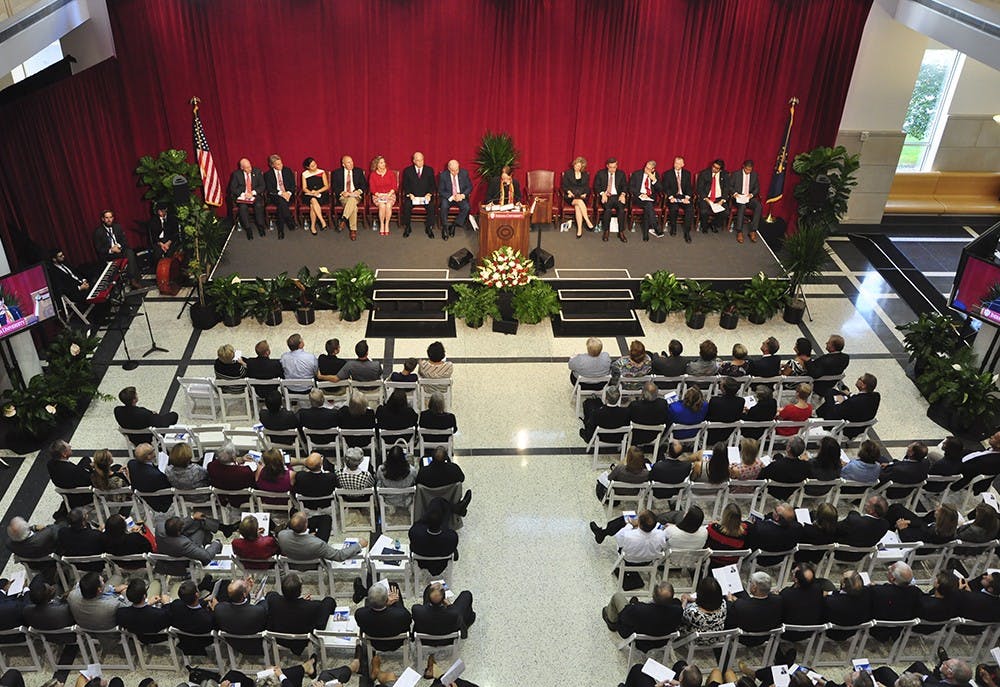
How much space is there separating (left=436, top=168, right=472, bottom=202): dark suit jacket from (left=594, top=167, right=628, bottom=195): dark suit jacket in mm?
1964

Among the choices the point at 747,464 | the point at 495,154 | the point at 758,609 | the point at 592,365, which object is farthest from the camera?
the point at 495,154

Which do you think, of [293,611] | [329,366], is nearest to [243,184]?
[329,366]

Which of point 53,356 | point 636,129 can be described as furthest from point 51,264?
point 636,129

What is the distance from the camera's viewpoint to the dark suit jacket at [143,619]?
6.28m

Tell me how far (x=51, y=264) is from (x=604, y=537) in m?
7.84

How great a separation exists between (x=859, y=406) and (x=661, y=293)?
355 centimetres

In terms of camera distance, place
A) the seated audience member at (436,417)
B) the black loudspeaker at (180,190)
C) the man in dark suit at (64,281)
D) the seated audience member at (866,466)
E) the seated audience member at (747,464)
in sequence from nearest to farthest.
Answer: the seated audience member at (747,464), the seated audience member at (866,466), the seated audience member at (436,417), the man in dark suit at (64,281), the black loudspeaker at (180,190)

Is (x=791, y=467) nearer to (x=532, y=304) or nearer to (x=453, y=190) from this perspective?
(x=532, y=304)

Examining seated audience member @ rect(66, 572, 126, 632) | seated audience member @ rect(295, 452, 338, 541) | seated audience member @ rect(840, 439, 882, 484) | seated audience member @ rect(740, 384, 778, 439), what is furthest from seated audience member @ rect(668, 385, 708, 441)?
seated audience member @ rect(66, 572, 126, 632)

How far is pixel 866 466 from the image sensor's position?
7910 millimetres

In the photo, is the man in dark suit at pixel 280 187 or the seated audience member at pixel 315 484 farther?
the man in dark suit at pixel 280 187

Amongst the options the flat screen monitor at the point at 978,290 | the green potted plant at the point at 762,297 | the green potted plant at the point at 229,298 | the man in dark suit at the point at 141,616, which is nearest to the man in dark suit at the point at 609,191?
the green potted plant at the point at 762,297

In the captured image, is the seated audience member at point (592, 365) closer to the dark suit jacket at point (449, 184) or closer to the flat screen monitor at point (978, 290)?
the flat screen monitor at point (978, 290)

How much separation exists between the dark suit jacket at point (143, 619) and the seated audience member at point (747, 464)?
491 centimetres
